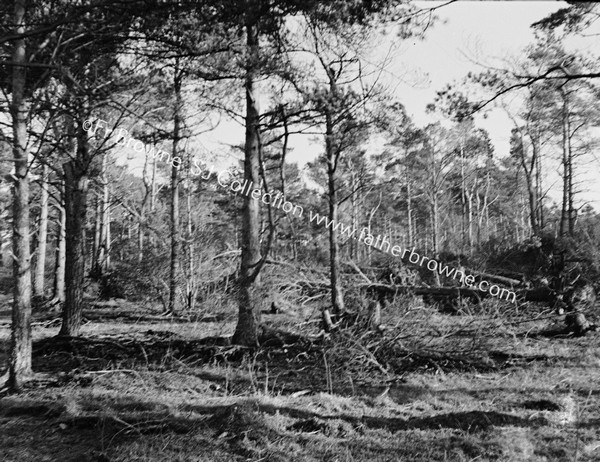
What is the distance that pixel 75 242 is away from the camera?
8383 mm

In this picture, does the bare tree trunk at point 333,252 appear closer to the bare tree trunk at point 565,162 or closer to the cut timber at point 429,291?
the cut timber at point 429,291

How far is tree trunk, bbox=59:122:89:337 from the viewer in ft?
27.7

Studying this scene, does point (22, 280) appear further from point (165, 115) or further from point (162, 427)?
point (165, 115)

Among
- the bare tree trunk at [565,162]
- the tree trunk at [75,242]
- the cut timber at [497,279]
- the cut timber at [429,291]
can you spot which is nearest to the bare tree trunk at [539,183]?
the bare tree trunk at [565,162]

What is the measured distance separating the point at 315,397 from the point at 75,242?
550 centimetres

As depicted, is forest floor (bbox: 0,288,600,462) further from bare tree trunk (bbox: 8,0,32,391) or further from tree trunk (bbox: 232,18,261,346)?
tree trunk (bbox: 232,18,261,346)

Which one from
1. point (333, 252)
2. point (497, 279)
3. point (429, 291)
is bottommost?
point (429, 291)

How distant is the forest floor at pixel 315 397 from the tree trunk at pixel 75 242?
0.64 m

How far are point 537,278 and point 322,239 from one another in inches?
587

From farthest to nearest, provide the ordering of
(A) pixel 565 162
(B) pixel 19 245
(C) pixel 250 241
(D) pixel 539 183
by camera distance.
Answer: (D) pixel 539 183, (A) pixel 565 162, (C) pixel 250 241, (B) pixel 19 245

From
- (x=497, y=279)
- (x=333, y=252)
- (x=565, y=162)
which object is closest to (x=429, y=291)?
(x=333, y=252)

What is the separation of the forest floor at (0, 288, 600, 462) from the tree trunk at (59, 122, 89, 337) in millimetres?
640

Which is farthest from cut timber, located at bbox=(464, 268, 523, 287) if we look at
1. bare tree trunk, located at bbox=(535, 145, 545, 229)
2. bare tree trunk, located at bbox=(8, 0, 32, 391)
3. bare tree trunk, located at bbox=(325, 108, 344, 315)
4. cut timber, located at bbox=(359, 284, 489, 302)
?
bare tree trunk, located at bbox=(535, 145, 545, 229)

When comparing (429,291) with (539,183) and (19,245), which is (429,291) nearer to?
(19,245)
